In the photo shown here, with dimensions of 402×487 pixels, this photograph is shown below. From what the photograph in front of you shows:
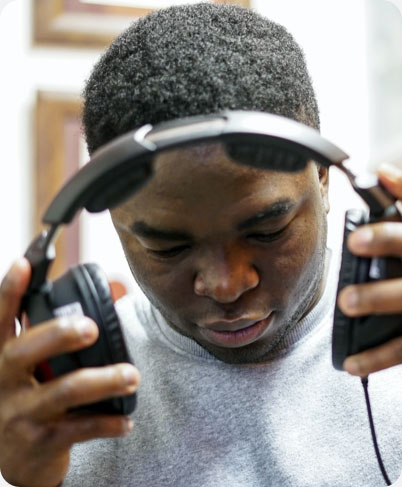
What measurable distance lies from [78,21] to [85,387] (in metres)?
1.15

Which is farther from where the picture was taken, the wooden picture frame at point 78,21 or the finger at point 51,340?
the wooden picture frame at point 78,21

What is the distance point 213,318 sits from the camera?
657 millimetres

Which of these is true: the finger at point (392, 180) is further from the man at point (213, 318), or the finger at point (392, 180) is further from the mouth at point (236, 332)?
the mouth at point (236, 332)

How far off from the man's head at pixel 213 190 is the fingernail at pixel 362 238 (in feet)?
0.33

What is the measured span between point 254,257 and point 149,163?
17cm

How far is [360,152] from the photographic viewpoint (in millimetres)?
1656

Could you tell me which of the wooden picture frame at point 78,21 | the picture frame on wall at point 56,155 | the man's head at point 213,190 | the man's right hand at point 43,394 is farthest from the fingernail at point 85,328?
the wooden picture frame at point 78,21

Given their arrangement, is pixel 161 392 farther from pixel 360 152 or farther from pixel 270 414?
pixel 360 152

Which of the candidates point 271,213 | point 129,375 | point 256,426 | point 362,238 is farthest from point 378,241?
point 256,426

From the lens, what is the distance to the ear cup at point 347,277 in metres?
0.55

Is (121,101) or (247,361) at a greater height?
(121,101)

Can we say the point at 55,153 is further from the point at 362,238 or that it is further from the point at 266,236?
the point at 362,238

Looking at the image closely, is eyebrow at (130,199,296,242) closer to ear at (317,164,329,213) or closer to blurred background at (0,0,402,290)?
ear at (317,164,329,213)

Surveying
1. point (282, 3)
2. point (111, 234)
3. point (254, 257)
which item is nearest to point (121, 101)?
point (254, 257)
